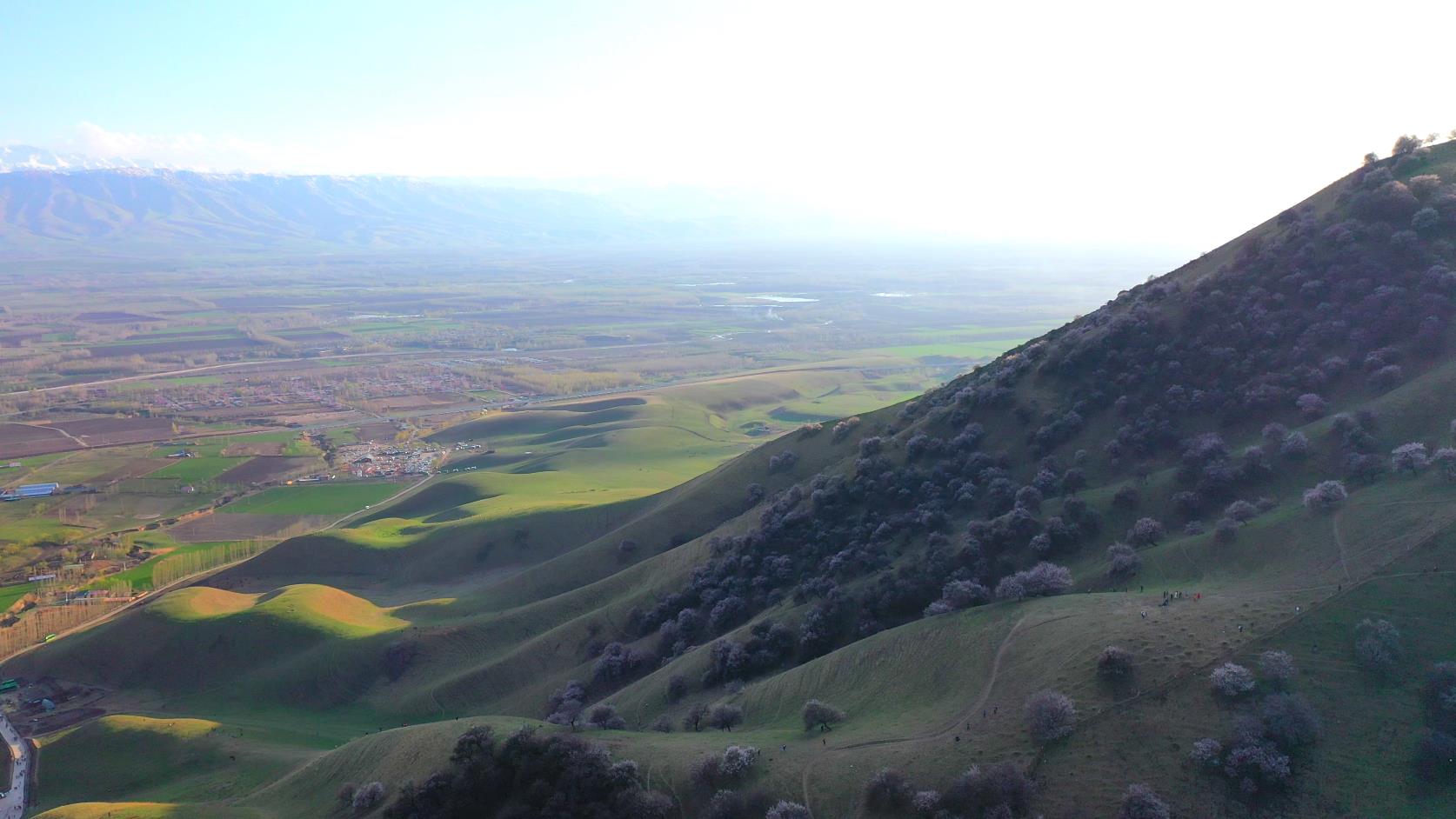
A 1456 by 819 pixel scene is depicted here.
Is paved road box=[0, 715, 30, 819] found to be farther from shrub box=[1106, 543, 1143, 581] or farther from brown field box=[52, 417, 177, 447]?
brown field box=[52, 417, 177, 447]

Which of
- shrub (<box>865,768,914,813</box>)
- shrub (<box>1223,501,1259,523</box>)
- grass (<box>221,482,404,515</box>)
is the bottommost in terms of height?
grass (<box>221,482,404,515</box>)

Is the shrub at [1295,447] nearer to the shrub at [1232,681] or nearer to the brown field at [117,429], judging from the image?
the shrub at [1232,681]

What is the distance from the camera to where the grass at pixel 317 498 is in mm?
135375

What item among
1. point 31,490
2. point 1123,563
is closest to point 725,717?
point 1123,563

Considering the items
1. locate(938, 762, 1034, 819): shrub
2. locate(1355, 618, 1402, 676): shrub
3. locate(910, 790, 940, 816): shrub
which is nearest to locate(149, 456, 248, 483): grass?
locate(910, 790, 940, 816): shrub

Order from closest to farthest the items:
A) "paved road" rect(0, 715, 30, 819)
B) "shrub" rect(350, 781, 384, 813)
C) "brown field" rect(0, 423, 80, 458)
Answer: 1. "shrub" rect(350, 781, 384, 813)
2. "paved road" rect(0, 715, 30, 819)
3. "brown field" rect(0, 423, 80, 458)

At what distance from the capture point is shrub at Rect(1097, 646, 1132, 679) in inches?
1512

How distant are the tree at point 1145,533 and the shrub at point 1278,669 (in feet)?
62.1

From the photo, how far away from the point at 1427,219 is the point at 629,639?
73.8 meters

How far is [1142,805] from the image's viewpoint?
32281 mm

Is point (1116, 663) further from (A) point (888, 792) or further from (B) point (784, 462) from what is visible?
(B) point (784, 462)

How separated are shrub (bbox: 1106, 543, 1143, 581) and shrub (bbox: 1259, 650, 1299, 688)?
612 inches

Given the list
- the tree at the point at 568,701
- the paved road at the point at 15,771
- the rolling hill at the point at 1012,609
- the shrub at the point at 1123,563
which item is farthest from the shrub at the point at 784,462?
the paved road at the point at 15,771

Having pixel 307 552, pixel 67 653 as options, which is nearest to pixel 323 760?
pixel 67 653
